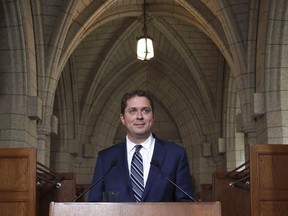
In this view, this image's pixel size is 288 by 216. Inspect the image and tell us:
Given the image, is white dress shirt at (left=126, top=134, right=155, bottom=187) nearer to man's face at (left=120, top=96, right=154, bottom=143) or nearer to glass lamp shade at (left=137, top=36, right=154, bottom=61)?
man's face at (left=120, top=96, right=154, bottom=143)

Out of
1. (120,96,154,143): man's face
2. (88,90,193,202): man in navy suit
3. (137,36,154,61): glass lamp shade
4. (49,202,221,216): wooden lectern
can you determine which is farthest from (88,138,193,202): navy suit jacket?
(137,36,154,61): glass lamp shade

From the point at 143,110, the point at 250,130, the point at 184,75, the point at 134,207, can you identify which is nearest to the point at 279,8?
the point at 250,130

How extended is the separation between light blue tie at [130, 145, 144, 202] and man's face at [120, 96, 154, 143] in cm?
11

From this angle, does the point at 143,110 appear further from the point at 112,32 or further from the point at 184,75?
the point at 184,75

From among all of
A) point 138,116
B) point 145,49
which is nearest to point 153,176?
point 138,116

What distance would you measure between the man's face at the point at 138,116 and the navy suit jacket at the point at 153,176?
15 centimetres

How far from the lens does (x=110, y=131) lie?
15.7 metres

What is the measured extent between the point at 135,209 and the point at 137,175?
0.59 meters

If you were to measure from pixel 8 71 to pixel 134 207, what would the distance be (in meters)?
6.34

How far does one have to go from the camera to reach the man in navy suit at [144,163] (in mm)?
2852

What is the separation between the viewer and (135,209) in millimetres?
2309

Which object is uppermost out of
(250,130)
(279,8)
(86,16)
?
(86,16)

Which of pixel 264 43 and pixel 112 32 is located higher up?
pixel 112 32

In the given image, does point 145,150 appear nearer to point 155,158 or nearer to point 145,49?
point 155,158
